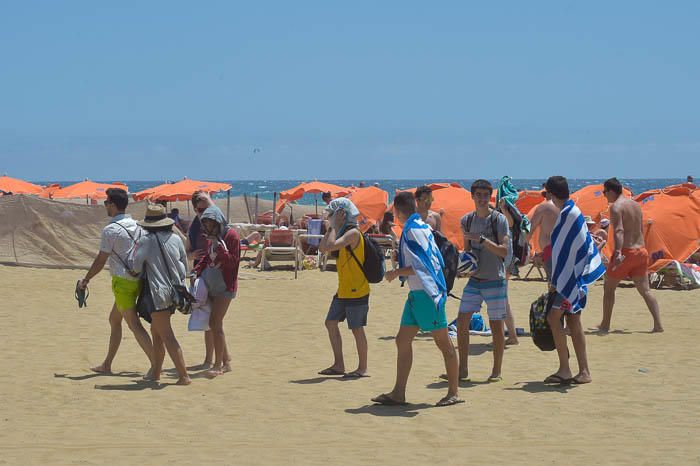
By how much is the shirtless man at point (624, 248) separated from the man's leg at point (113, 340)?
16.1 ft

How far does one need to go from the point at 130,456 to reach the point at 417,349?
14.0 ft

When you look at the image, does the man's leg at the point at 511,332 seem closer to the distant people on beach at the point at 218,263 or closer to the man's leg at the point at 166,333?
the distant people on beach at the point at 218,263

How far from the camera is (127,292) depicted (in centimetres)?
738

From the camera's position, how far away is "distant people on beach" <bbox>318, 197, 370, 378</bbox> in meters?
7.46

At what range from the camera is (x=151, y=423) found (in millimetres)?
6230

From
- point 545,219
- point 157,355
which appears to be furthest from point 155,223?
point 545,219

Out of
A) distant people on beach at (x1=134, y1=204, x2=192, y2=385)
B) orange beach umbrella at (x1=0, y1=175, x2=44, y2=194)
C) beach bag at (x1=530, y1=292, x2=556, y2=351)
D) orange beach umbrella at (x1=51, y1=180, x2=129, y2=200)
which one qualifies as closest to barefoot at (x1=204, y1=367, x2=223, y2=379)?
distant people on beach at (x1=134, y1=204, x2=192, y2=385)

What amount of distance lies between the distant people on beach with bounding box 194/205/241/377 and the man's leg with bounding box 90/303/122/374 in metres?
0.74

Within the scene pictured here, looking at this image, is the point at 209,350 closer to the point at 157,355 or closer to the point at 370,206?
the point at 157,355

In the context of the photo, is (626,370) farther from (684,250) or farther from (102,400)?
(684,250)

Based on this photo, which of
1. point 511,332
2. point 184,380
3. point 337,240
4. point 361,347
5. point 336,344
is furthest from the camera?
point 511,332

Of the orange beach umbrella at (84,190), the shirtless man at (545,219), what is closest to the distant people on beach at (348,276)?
the shirtless man at (545,219)

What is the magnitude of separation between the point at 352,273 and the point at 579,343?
1801mm

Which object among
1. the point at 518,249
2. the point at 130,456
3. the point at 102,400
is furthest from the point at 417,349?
the point at 130,456
